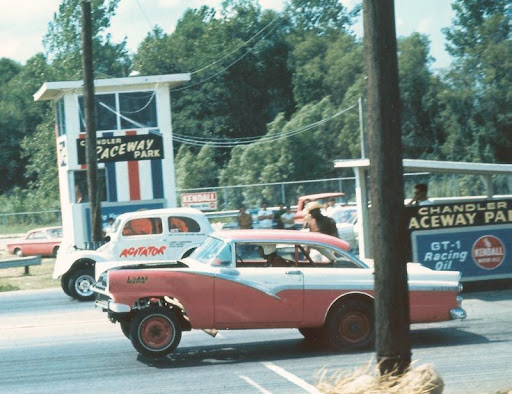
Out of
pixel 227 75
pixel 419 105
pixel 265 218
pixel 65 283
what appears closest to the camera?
pixel 65 283

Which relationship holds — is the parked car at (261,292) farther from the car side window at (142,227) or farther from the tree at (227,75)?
the tree at (227,75)

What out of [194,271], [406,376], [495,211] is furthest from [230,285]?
[495,211]

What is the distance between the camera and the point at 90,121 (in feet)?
85.6

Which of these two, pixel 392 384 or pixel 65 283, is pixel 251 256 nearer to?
pixel 392 384

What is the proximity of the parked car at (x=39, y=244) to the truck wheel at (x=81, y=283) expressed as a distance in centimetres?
1902

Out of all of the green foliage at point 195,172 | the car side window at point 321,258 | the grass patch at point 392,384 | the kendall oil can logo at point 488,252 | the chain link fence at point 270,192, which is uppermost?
the green foliage at point 195,172

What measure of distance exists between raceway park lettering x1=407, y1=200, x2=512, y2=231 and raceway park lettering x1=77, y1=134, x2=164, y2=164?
16600 mm

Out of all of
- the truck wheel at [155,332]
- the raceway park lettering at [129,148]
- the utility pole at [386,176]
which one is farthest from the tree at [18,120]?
the utility pole at [386,176]

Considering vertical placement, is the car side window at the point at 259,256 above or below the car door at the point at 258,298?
above

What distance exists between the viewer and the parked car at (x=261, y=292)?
39.8 ft

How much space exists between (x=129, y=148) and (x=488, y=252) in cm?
1750

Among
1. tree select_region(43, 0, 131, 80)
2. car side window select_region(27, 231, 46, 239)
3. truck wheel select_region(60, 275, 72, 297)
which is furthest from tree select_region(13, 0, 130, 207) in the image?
truck wheel select_region(60, 275, 72, 297)

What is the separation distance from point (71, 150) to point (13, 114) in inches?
1751

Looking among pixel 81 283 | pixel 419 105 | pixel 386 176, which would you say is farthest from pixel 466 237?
pixel 419 105
